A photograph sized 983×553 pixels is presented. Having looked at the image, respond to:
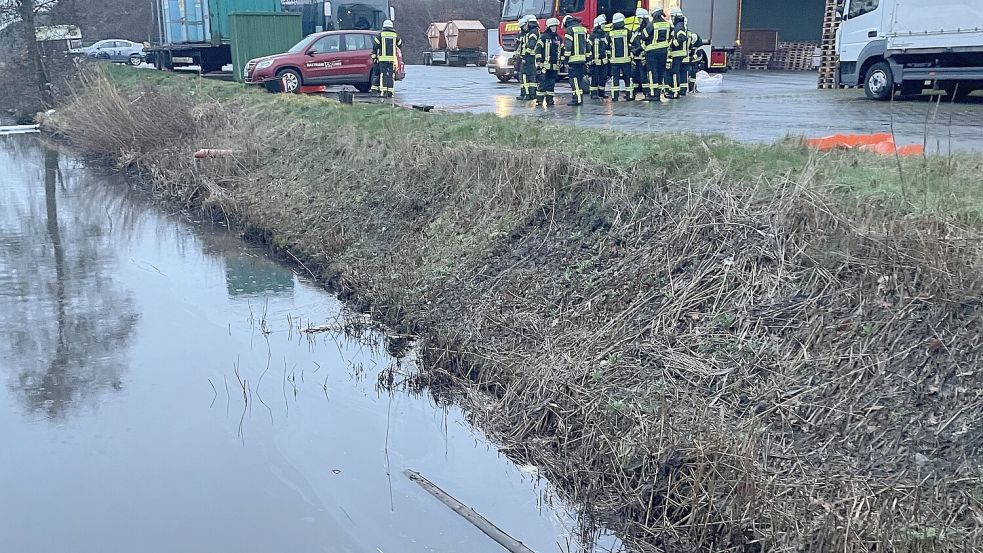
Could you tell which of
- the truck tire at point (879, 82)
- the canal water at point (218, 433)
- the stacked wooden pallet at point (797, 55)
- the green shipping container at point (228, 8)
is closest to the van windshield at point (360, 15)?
the green shipping container at point (228, 8)

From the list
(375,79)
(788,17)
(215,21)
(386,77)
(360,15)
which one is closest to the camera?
(386,77)

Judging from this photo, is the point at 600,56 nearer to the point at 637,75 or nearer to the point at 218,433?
the point at 637,75

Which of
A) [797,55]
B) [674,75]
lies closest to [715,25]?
[797,55]

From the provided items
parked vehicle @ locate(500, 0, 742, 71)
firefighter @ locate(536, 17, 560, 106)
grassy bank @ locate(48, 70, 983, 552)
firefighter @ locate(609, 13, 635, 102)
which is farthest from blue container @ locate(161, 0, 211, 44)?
grassy bank @ locate(48, 70, 983, 552)

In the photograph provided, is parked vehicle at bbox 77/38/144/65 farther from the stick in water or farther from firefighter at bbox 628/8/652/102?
the stick in water

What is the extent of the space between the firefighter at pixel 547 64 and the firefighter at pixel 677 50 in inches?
83.8

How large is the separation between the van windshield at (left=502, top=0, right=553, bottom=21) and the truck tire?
830 centimetres

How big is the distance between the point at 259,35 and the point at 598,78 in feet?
28.3

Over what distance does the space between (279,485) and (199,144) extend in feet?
34.7

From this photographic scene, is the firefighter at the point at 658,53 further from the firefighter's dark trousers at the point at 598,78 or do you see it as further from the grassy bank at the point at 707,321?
the grassy bank at the point at 707,321

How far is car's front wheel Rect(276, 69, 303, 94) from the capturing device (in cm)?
1941

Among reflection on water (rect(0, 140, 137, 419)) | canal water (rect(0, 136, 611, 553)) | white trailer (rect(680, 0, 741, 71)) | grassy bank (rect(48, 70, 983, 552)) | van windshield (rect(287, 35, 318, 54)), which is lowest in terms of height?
canal water (rect(0, 136, 611, 553))

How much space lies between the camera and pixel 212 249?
36.8ft

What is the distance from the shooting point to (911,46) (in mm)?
15586
